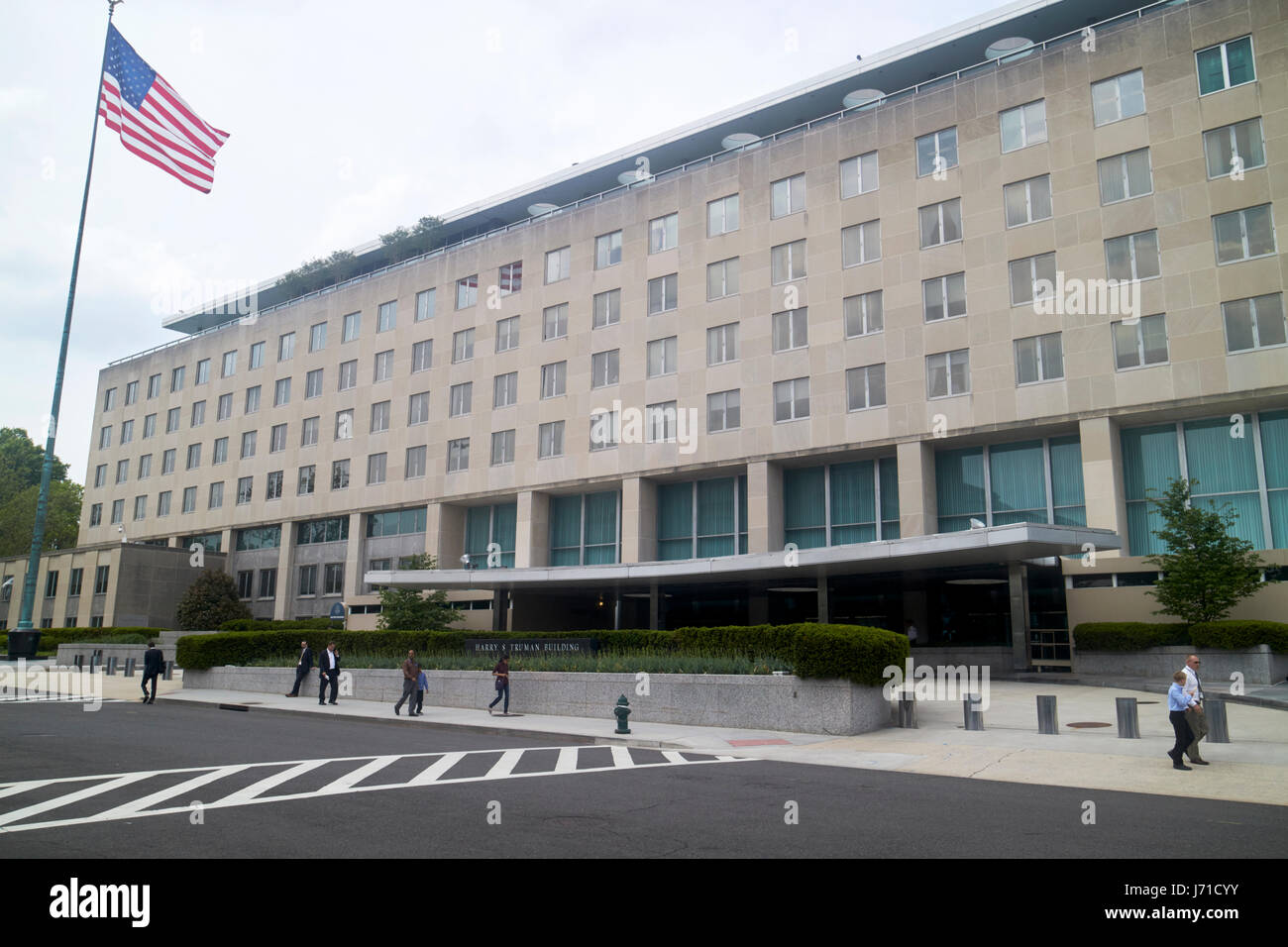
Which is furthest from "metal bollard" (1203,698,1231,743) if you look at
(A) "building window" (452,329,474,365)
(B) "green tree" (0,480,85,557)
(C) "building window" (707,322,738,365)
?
(B) "green tree" (0,480,85,557)

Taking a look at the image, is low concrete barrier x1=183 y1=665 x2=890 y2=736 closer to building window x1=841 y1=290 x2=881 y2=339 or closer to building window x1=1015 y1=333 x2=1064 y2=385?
building window x1=1015 y1=333 x2=1064 y2=385

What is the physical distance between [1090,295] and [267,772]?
32118 mm

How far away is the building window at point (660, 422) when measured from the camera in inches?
1682

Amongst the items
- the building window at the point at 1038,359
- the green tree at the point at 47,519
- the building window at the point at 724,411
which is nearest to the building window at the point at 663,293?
the building window at the point at 724,411

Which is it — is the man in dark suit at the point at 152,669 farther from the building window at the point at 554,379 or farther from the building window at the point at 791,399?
the building window at the point at 791,399

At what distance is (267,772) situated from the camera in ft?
43.3

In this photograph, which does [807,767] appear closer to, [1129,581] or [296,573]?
[1129,581]

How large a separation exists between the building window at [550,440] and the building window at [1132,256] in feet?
84.8

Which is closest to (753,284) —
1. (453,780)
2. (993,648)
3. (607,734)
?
(993,648)

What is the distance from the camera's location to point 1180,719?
14.6m

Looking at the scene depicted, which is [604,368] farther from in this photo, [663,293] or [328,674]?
[328,674]

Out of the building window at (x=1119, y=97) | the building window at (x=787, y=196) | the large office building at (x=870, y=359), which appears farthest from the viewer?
the building window at (x=787, y=196)

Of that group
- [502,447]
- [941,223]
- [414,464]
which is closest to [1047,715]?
[941,223]

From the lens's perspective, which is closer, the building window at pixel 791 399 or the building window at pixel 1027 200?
the building window at pixel 1027 200
